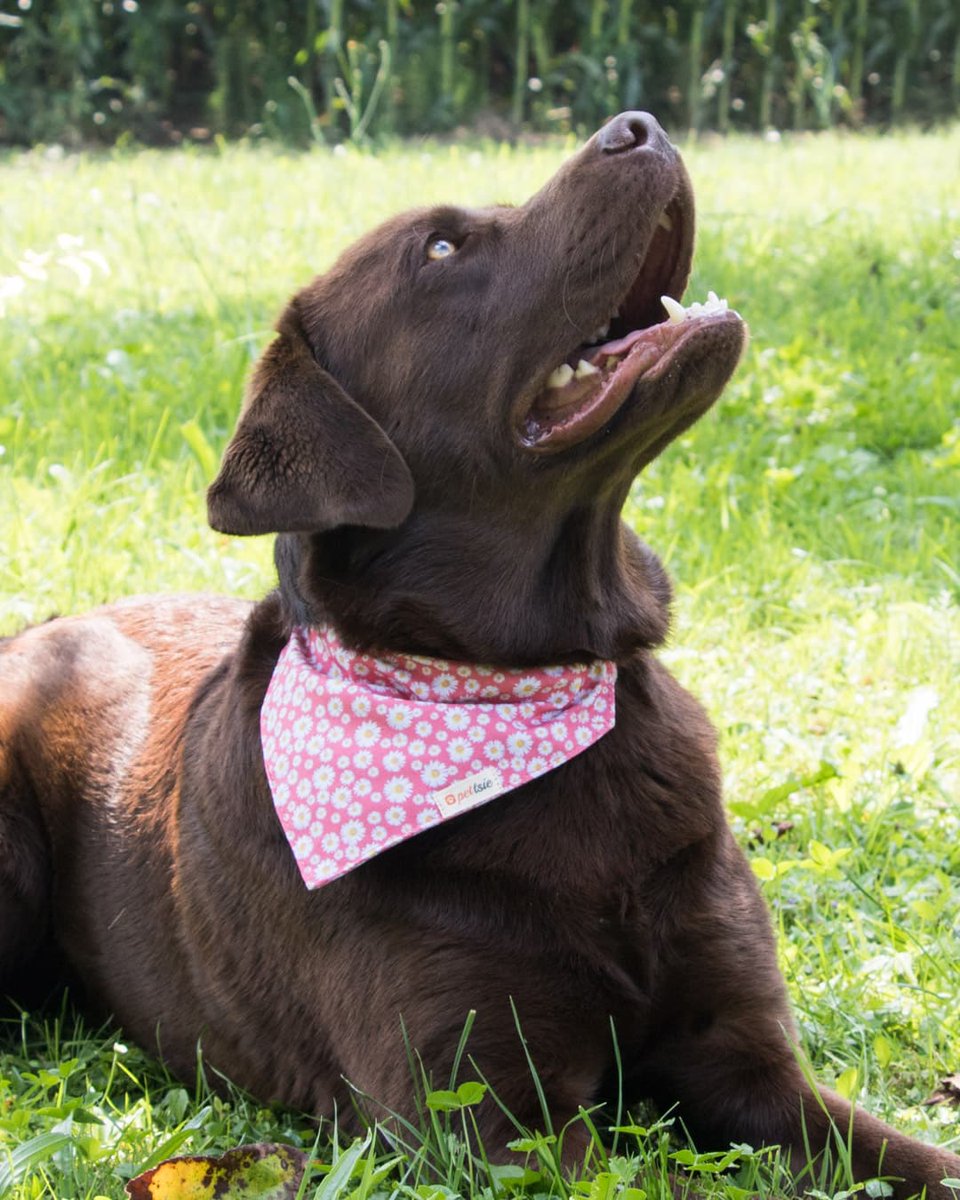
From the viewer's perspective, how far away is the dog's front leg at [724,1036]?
2.81 metres

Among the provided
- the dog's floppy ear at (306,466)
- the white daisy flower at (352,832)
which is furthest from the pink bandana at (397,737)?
the dog's floppy ear at (306,466)

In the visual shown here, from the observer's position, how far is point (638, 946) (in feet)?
9.18

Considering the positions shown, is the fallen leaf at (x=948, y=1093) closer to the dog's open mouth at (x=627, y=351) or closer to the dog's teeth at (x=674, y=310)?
the dog's open mouth at (x=627, y=351)

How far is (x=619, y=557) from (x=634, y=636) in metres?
0.16

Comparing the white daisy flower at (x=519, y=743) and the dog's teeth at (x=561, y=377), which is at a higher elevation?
the dog's teeth at (x=561, y=377)

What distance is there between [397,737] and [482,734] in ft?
0.53

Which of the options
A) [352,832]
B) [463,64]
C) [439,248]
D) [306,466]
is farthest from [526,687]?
[463,64]

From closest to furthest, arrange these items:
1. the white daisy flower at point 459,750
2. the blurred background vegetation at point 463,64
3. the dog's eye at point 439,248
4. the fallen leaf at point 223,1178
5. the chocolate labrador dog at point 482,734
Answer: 1. the fallen leaf at point 223,1178
2. the chocolate labrador dog at point 482,734
3. the white daisy flower at point 459,750
4. the dog's eye at point 439,248
5. the blurred background vegetation at point 463,64

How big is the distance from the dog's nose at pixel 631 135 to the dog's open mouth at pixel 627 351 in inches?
5.0

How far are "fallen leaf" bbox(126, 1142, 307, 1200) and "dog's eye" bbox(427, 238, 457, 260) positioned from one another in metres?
1.65

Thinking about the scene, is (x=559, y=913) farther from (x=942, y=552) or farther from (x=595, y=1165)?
(x=942, y=552)

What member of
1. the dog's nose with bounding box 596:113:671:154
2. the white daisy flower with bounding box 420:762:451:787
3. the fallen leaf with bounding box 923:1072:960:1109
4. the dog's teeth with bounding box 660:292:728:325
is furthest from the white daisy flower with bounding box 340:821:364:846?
the dog's nose with bounding box 596:113:671:154

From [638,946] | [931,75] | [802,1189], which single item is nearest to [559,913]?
[638,946]

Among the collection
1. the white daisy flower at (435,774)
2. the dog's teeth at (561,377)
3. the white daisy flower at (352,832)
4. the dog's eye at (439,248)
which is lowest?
the white daisy flower at (352,832)
